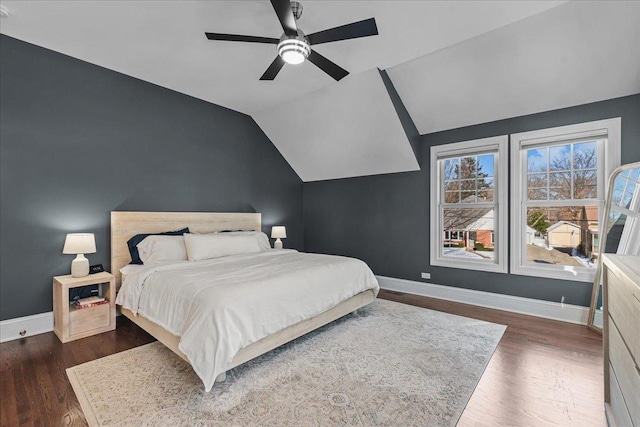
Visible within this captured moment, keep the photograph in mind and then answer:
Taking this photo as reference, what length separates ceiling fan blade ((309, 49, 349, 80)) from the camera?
2564mm

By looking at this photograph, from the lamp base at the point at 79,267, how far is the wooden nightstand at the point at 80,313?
1.7 inches

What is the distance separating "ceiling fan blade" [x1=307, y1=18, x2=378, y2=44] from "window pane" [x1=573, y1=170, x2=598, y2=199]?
302cm

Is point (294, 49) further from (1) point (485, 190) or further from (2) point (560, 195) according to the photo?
(2) point (560, 195)

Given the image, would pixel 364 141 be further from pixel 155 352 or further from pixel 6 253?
pixel 6 253

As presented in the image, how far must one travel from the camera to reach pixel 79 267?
304 centimetres

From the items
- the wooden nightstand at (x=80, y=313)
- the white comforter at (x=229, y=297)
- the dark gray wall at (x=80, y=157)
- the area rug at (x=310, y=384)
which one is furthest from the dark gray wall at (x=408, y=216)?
the wooden nightstand at (x=80, y=313)

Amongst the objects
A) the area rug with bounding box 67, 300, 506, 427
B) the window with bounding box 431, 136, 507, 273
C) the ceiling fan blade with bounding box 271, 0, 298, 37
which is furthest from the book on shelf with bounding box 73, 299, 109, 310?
the window with bounding box 431, 136, 507, 273

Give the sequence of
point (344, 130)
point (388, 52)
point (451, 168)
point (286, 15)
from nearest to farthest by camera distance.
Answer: point (286, 15)
point (388, 52)
point (451, 168)
point (344, 130)

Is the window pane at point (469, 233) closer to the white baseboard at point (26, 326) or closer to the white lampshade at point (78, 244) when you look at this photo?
the white lampshade at point (78, 244)

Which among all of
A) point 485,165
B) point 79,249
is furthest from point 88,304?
point 485,165

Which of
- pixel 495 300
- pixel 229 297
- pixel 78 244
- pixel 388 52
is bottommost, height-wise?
pixel 495 300

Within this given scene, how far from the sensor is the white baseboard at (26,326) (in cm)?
284

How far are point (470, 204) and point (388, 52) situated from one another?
92.5 inches

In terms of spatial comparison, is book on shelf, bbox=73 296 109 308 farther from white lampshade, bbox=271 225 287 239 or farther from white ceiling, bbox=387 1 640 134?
white ceiling, bbox=387 1 640 134
